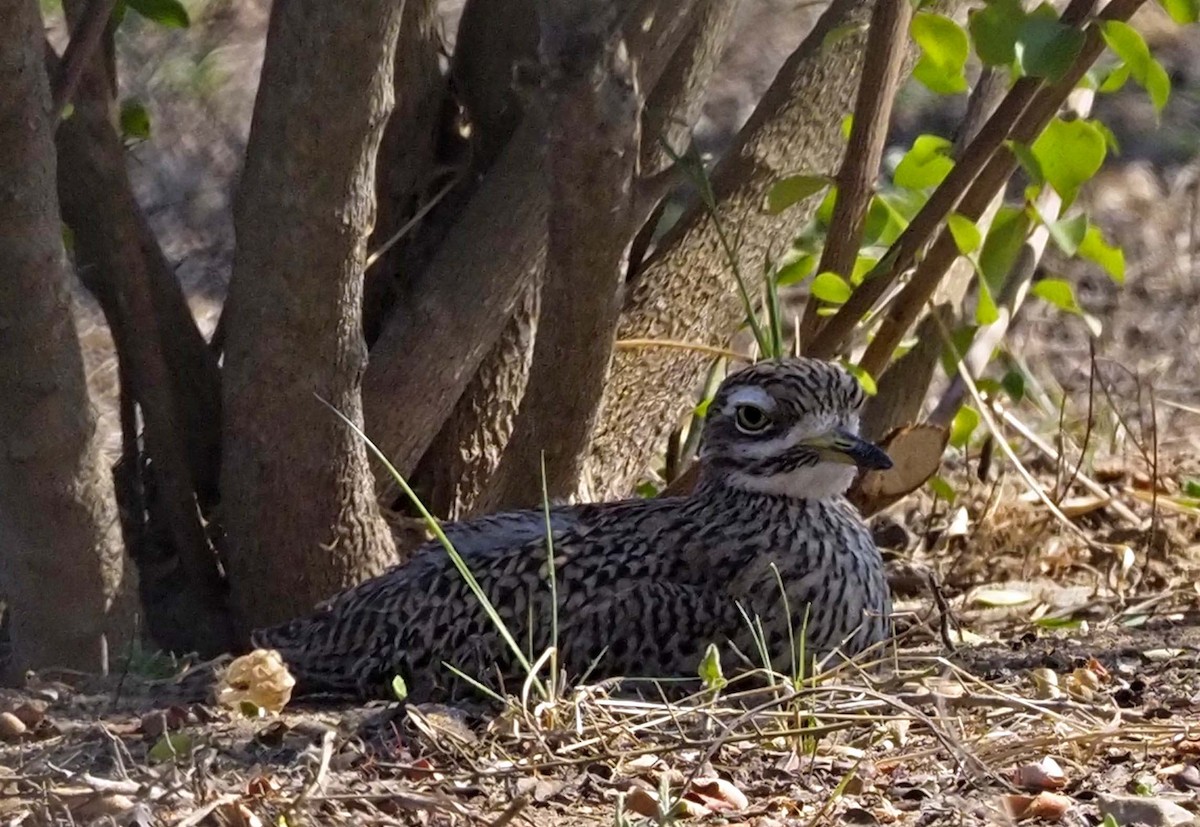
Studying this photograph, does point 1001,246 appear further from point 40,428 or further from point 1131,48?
point 40,428

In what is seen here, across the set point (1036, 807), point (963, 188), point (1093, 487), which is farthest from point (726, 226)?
point (1036, 807)

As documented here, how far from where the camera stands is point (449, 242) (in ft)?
16.0

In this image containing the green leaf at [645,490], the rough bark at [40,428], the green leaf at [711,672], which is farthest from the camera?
the green leaf at [645,490]

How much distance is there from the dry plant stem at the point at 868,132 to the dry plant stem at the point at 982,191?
17 centimetres

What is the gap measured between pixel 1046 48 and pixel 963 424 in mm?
2033

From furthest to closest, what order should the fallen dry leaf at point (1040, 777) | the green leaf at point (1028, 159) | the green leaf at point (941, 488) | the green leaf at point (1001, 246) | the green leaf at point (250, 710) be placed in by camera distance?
the green leaf at point (941, 488), the green leaf at point (1001, 246), the green leaf at point (1028, 159), the green leaf at point (250, 710), the fallen dry leaf at point (1040, 777)

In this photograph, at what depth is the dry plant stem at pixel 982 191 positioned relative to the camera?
4.34m

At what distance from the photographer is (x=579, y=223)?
4.21 metres

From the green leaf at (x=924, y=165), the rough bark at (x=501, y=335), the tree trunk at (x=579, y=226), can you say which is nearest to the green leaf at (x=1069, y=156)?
the green leaf at (x=924, y=165)

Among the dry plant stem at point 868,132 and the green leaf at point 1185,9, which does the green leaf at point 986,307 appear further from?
the green leaf at point 1185,9

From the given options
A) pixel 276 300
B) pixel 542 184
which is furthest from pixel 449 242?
pixel 276 300

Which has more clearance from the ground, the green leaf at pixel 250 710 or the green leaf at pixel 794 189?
the green leaf at pixel 794 189

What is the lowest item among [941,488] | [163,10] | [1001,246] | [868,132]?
[941,488]

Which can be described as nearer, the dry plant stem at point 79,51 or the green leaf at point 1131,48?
the green leaf at point 1131,48
